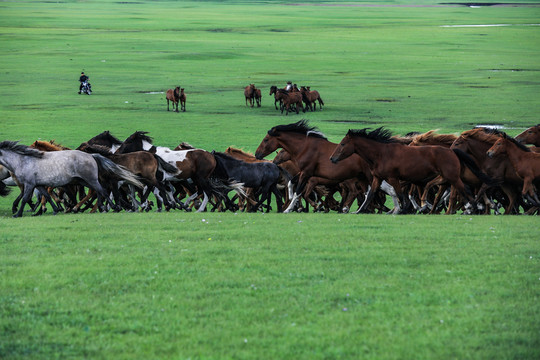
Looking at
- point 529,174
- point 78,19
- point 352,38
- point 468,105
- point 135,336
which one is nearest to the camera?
point 135,336

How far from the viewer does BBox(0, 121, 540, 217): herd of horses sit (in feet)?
48.9

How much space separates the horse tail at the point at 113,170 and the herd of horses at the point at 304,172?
0.02 metres

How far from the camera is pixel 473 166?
15.5 meters

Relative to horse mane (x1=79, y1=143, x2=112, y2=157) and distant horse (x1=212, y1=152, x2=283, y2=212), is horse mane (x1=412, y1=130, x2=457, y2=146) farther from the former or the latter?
horse mane (x1=79, y1=143, x2=112, y2=157)

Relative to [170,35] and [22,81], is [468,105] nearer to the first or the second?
[22,81]

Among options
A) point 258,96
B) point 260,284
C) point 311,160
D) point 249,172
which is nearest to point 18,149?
point 249,172

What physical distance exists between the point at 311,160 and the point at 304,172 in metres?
0.28

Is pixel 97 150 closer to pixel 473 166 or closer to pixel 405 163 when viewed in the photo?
pixel 405 163

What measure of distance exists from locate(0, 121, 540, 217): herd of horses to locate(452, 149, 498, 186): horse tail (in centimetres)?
2

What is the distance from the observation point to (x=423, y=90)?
4303 centimetres

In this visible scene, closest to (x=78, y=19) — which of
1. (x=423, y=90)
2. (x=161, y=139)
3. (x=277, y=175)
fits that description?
(x=423, y=90)

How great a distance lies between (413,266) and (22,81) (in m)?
41.1

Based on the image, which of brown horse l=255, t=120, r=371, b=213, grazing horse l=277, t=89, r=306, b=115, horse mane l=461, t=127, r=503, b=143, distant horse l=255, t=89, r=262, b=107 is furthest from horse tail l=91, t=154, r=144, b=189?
distant horse l=255, t=89, r=262, b=107

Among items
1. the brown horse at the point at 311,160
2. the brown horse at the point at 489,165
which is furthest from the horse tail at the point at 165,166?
the brown horse at the point at 489,165
